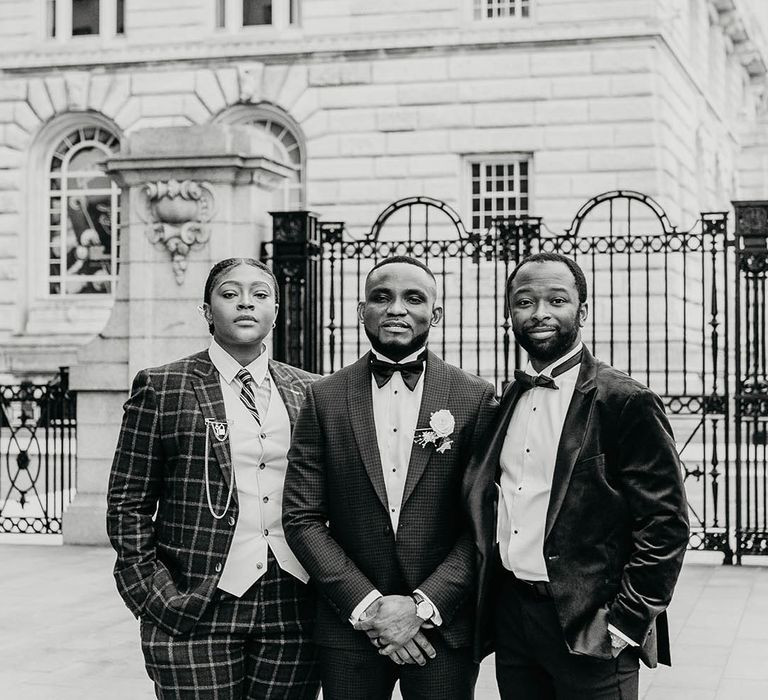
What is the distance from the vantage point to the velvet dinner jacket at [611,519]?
4043 millimetres

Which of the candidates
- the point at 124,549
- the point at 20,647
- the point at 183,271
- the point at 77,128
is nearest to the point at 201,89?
the point at 77,128

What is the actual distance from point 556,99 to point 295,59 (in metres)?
5.14

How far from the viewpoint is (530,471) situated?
4.26 metres

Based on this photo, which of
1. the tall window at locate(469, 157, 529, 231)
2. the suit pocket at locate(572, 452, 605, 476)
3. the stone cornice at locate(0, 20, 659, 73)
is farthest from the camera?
the tall window at locate(469, 157, 529, 231)

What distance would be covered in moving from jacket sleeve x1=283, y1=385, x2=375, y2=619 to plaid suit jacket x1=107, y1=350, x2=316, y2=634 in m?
0.23

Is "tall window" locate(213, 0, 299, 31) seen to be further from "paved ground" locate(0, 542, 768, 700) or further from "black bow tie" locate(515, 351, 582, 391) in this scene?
"black bow tie" locate(515, 351, 582, 391)

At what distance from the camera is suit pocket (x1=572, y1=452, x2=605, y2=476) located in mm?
4137

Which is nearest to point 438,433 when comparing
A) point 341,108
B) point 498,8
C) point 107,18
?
point 341,108

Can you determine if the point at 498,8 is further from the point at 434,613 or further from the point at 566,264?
the point at 434,613

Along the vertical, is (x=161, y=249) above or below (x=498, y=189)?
below

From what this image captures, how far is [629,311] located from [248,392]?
7.04 metres

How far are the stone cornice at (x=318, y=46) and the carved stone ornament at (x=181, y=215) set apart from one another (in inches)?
534

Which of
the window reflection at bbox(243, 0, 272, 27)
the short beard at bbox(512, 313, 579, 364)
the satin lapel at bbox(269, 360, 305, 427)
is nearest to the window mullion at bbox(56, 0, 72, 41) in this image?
the window reflection at bbox(243, 0, 272, 27)

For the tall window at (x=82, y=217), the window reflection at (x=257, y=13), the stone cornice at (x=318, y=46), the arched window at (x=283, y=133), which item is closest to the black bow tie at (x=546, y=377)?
the stone cornice at (x=318, y=46)
